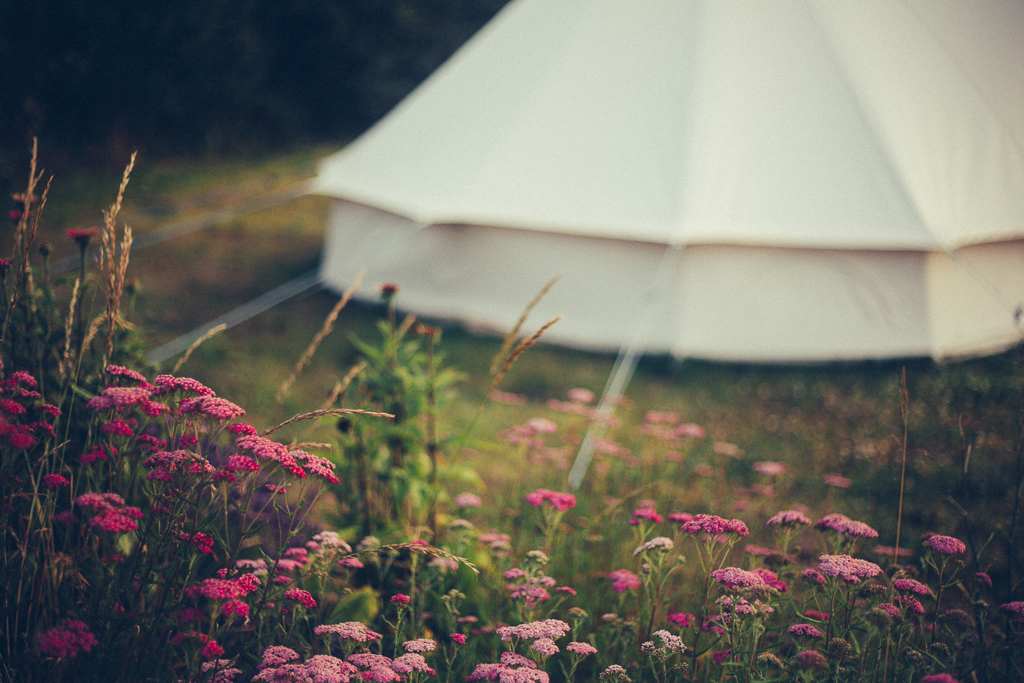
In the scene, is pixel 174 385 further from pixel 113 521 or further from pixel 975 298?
pixel 975 298

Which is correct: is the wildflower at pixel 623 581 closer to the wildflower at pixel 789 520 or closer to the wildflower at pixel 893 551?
the wildflower at pixel 789 520

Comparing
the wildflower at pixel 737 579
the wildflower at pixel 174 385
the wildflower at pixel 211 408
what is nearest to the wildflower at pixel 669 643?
the wildflower at pixel 737 579

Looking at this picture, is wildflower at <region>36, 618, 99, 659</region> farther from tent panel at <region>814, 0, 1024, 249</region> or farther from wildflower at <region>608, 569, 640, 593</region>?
tent panel at <region>814, 0, 1024, 249</region>

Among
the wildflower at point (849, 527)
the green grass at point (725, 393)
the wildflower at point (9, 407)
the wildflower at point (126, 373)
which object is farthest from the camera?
the green grass at point (725, 393)

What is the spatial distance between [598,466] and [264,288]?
3897 millimetres

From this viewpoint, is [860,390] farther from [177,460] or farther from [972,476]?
[177,460]

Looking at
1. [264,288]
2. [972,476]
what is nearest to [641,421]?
[972,476]

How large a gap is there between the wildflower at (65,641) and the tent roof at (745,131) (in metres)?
3.69

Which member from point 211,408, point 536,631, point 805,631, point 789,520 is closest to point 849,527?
point 789,520

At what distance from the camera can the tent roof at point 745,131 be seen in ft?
15.5

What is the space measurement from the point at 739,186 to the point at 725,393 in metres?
1.12

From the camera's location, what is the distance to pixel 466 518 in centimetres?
281

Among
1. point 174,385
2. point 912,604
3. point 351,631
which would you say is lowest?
point 351,631

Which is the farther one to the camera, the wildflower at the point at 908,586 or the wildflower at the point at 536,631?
the wildflower at the point at 908,586
